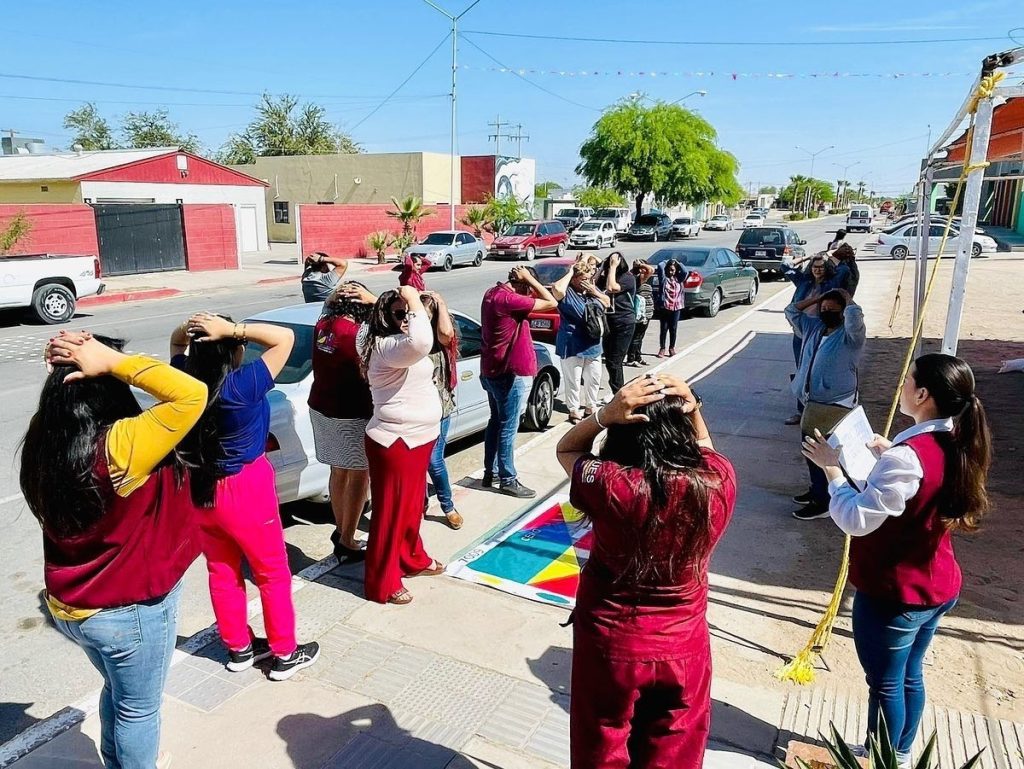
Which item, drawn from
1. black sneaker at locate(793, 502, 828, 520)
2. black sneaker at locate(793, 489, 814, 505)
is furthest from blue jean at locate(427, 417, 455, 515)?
black sneaker at locate(793, 489, 814, 505)

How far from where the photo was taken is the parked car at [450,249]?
26969 millimetres

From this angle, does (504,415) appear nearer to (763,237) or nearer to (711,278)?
(711,278)

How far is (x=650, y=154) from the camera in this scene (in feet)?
151

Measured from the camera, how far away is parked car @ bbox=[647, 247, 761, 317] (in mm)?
15383

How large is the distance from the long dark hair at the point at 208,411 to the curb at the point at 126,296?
55.0 ft

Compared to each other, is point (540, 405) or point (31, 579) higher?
point (540, 405)

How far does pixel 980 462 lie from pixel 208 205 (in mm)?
26314

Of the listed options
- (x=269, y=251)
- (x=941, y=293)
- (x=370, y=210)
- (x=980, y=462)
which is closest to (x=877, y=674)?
(x=980, y=462)

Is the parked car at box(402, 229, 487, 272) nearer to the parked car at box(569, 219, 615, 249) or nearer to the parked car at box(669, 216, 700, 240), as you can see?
the parked car at box(569, 219, 615, 249)

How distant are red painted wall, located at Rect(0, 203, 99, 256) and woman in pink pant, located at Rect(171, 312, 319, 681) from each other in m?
21.2

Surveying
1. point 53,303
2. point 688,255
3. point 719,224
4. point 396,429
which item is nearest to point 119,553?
point 396,429

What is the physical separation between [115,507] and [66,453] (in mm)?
220

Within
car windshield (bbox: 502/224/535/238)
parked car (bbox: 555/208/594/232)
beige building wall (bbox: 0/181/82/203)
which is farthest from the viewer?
parked car (bbox: 555/208/594/232)

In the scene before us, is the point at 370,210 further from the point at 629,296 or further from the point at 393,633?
the point at 393,633
